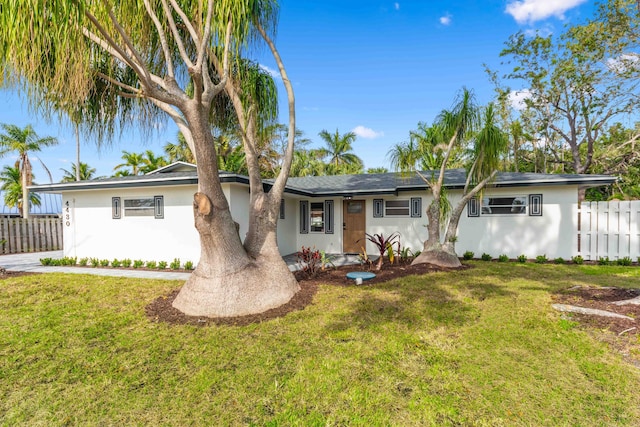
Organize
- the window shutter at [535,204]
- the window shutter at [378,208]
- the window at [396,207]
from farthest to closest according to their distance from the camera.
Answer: the window shutter at [378,208] < the window at [396,207] < the window shutter at [535,204]

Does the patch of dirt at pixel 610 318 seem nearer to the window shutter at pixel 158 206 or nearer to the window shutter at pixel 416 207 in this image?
the window shutter at pixel 416 207

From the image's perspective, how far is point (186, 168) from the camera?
12758 mm

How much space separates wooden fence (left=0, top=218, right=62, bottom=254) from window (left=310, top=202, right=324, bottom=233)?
1219 centimetres

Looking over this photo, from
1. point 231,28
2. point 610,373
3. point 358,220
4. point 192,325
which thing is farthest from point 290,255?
point 610,373

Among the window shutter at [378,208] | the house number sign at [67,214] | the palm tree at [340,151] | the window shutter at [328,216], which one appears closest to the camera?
the house number sign at [67,214]

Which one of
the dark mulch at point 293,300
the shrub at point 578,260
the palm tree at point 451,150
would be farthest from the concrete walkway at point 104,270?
the shrub at point 578,260

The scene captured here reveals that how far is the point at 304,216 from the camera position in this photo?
487 inches

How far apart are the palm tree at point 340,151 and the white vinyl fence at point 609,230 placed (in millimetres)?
19464

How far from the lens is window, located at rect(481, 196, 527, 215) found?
10078mm

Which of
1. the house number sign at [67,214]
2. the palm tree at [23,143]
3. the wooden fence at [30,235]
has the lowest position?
the wooden fence at [30,235]

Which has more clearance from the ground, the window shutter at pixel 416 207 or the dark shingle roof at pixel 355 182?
the dark shingle roof at pixel 355 182

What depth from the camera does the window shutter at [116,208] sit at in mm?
9625

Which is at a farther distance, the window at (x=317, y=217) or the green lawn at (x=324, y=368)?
the window at (x=317, y=217)

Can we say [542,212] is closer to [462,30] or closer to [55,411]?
[462,30]
